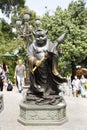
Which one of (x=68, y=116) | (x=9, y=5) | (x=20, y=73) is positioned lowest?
(x=68, y=116)

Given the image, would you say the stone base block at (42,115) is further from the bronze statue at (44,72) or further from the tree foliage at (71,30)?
the tree foliage at (71,30)

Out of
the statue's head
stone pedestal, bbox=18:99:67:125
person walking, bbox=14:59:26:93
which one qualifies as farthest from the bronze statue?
person walking, bbox=14:59:26:93

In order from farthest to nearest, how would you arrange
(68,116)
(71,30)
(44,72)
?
(71,30) < (68,116) < (44,72)

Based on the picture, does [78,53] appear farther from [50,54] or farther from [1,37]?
[50,54]

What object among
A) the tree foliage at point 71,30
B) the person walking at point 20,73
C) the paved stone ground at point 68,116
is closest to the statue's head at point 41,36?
the paved stone ground at point 68,116

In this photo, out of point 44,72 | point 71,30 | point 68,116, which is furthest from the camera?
point 71,30

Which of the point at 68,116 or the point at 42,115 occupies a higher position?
the point at 42,115

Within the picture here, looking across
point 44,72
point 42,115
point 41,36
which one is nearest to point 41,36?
point 41,36

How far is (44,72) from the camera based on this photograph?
8297 millimetres

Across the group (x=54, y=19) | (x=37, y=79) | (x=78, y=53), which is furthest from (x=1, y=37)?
(x=37, y=79)

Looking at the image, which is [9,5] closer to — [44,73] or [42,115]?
[44,73]

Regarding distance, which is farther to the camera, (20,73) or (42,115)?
(20,73)

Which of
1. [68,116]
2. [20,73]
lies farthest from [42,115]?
[20,73]

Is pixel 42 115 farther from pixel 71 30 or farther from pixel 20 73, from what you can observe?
pixel 71 30
